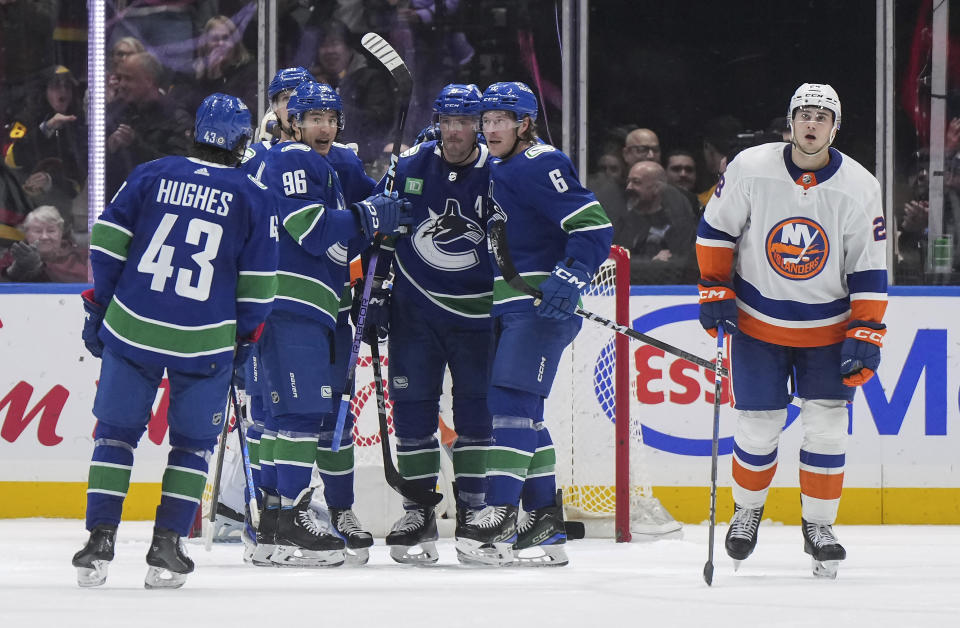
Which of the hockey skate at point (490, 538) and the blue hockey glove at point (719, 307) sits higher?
the blue hockey glove at point (719, 307)

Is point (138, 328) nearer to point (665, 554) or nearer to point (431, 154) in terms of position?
point (431, 154)

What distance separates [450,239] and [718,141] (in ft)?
8.49

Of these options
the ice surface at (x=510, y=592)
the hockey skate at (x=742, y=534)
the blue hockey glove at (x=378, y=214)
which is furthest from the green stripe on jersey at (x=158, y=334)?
the hockey skate at (x=742, y=534)

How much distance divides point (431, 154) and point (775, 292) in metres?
1.07

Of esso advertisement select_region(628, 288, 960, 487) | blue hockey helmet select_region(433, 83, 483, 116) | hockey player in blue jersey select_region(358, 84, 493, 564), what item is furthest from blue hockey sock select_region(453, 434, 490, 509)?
esso advertisement select_region(628, 288, 960, 487)

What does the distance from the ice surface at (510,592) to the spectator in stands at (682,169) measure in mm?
2115

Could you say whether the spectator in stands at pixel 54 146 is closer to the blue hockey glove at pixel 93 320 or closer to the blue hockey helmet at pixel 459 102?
the blue hockey helmet at pixel 459 102

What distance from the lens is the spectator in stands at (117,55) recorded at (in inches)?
257

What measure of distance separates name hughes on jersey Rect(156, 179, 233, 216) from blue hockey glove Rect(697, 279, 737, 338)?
4.30 feet

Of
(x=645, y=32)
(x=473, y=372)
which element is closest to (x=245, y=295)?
(x=473, y=372)

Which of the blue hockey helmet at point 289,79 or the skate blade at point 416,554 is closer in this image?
the skate blade at point 416,554

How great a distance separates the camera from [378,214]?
407 centimetres

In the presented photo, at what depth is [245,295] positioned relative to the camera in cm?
353

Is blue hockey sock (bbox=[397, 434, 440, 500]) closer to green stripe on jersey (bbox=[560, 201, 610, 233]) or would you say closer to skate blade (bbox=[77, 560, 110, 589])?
green stripe on jersey (bbox=[560, 201, 610, 233])
